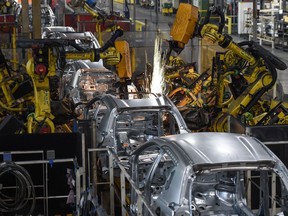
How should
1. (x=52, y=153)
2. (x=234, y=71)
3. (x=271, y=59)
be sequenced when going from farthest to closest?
(x=234, y=71) < (x=271, y=59) < (x=52, y=153)

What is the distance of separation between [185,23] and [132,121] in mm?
2664

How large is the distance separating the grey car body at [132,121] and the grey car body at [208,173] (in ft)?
6.86

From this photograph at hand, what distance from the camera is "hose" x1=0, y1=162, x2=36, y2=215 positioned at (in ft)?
26.5

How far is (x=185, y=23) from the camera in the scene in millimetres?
11664

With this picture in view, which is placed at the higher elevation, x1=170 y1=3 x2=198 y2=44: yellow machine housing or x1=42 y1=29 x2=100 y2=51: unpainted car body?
x1=170 y1=3 x2=198 y2=44: yellow machine housing

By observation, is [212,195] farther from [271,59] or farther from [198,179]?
[271,59]

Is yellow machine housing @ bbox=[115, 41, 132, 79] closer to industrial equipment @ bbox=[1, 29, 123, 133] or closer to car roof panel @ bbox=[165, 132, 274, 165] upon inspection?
industrial equipment @ bbox=[1, 29, 123, 133]

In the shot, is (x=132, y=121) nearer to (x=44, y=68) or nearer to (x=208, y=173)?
(x=44, y=68)

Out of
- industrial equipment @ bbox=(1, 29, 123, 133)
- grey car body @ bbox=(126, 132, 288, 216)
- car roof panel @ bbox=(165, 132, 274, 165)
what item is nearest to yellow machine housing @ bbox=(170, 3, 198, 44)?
industrial equipment @ bbox=(1, 29, 123, 133)

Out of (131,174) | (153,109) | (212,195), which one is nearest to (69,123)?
(153,109)

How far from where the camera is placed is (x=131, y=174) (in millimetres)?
7055

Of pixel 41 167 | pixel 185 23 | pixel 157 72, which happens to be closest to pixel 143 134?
pixel 41 167

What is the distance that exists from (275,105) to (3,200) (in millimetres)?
5065

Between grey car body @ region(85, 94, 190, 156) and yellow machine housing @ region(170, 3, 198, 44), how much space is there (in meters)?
2.04
